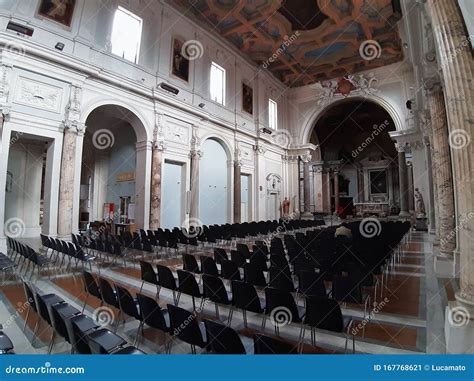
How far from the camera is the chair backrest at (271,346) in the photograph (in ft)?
5.51

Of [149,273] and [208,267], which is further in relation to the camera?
[208,267]

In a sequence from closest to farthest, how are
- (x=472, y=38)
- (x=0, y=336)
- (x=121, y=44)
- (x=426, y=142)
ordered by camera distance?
1. (x=0, y=336)
2. (x=472, y=38)
3. (x=426, y=142)
4. (x=121, y=44)

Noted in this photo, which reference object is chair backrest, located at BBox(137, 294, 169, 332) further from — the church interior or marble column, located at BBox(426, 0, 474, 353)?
marble column, located at BBox(426, 0, 474, 353)

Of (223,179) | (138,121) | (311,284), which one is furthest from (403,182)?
(311,284)

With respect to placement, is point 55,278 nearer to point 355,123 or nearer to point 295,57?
point 295,57

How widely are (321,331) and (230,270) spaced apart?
1.53 m

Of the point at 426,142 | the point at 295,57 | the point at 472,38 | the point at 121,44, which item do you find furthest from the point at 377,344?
the point at 295,57

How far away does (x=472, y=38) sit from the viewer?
107 inches

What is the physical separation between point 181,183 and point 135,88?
4.32 metres

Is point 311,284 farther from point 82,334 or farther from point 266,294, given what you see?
point 82,334

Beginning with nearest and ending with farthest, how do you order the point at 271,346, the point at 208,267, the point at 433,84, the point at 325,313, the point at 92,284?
the point at 271,346, the point at 325,313, the point at 92,284, the point at 208,267, the point at 433,84

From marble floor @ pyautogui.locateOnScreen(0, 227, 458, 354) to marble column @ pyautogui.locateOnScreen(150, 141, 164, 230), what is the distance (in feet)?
16.6

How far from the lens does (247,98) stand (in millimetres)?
16609

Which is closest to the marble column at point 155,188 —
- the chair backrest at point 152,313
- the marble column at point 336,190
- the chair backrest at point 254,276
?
the chair backrest at point 254,276
